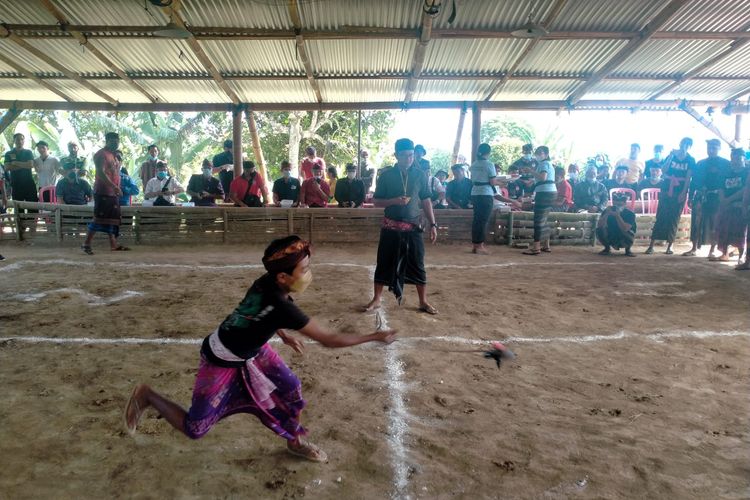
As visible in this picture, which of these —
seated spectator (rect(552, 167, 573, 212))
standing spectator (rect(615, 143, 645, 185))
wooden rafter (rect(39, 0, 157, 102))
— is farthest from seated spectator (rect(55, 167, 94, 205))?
standing spectator (rect(615, 143, 645, 185))

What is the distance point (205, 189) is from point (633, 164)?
10.3m

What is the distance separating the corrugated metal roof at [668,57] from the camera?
923cm

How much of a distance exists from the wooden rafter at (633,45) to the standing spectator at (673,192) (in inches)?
79.4

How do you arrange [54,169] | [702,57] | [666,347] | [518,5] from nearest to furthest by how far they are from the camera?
1. [666,347]
2. [518,5]
3. [702,57]
4. [54,169]

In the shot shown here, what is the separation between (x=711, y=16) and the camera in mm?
8328

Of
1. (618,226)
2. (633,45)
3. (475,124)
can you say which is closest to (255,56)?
(475,124)

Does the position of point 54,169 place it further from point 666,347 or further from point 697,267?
point 697,267

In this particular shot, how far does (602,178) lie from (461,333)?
9.40 m

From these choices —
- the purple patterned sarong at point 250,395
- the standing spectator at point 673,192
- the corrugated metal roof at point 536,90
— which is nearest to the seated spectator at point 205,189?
the corrugated metal roof at point 536,90

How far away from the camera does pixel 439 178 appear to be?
1177 cm

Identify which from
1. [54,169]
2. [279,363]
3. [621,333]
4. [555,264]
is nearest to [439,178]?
[555,264]

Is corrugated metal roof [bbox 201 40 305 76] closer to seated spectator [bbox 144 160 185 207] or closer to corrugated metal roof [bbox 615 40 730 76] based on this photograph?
seated spectator [bbox 144 160 185 207]

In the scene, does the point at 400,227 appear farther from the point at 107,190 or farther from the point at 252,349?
the point at 107,190

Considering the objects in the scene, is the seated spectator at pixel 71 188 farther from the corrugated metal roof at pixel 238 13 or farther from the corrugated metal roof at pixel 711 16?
the corrugated metal roof at pixel 711 16
